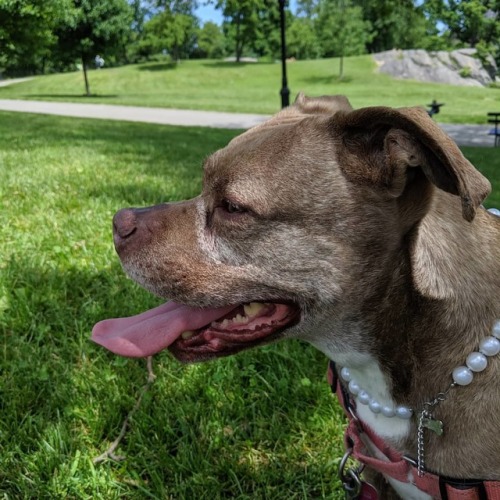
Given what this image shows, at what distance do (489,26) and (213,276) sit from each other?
2466cm

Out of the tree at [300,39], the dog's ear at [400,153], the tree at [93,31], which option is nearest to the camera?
the dog's ear at [400,153]

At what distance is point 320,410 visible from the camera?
10.3 feet

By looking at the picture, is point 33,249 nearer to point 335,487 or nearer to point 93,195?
point 93,195

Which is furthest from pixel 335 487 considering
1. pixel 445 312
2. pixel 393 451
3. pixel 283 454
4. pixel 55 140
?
pixel 55 140

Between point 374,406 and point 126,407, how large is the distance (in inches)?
56.5

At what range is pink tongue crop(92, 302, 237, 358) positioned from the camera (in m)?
2.36

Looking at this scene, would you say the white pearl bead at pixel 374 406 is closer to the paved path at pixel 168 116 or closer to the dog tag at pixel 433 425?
the dog tag at pixel 433 425

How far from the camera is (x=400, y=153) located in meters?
1.98

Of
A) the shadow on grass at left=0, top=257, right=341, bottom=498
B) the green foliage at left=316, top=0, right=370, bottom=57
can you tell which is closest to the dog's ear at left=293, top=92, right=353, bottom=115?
the shadow on grass at left=0, top=257, right=341, bottom=498

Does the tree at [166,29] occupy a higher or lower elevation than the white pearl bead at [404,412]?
higher

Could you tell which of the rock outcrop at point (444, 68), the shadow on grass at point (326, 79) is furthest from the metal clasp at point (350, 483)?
the rock outcrop at point (444, 68)

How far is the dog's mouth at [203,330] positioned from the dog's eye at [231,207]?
1.29 ft

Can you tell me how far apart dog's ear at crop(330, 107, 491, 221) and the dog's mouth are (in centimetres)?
62

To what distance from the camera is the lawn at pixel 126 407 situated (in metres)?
2.64
